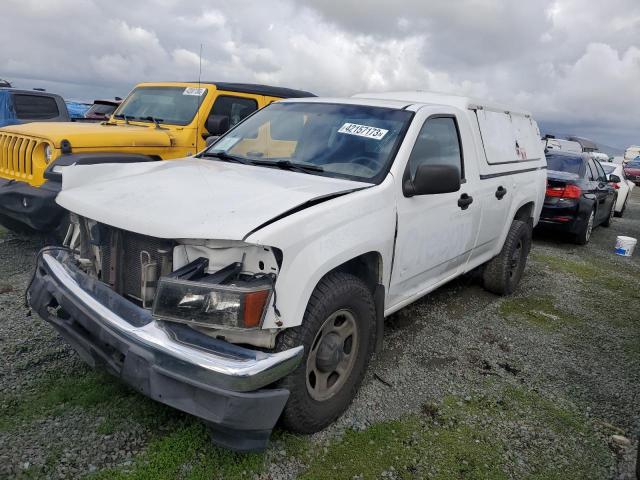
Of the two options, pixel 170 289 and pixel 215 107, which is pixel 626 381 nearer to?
pixel 170 289

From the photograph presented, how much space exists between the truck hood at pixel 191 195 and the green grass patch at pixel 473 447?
134cm

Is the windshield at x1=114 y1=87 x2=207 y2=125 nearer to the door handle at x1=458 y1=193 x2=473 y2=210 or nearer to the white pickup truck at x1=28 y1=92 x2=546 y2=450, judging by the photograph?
the white pickup truck at x1=28 y1=92 x2=546 y2=450

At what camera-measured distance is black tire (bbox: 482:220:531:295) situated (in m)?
5.19

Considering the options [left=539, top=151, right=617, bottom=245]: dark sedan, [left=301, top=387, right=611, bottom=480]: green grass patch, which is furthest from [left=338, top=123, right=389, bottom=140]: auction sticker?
[left=539, top=151, right=617, bottom=245]: dark sedan

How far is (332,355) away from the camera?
8.88 ft

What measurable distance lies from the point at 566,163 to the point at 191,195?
8.65m

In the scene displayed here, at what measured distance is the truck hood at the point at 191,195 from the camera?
2262 mm

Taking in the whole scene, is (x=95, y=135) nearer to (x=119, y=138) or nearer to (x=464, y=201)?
(x=119, y=138)

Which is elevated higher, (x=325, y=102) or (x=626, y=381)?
(x=325, y=102)

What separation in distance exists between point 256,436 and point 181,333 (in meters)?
0.59

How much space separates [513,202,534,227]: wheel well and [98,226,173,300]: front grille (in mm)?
4284

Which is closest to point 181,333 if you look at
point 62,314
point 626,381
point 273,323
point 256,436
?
point 273,323

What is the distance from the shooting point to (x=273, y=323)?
7.29ft

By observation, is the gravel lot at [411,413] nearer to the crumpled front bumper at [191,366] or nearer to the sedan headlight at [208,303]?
the crumpled front bumper at [191,366]
